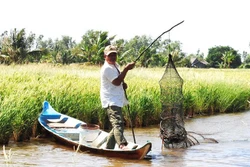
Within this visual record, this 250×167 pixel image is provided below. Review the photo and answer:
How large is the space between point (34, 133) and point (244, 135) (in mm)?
4932

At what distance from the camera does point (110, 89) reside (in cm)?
711

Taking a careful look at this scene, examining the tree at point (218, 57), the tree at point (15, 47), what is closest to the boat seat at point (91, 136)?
the tree at point (15, 47)

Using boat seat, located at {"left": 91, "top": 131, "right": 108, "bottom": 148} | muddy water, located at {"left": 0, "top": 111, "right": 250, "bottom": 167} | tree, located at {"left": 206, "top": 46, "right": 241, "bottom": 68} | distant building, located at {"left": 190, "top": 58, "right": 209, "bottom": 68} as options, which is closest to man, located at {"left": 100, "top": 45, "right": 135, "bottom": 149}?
muddy water, located at {"left": 0, "top": 111, "right": 250, "bottom": 167}

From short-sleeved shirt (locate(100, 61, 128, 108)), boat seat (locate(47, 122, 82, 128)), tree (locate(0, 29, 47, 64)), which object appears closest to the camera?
short-sleeved shirt (locate(100, 61, 128, 108))

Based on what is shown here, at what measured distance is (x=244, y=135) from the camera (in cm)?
1081

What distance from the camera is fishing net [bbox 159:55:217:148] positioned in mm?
8828

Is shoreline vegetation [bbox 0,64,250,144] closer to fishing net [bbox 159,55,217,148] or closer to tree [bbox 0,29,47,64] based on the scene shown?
fishing net [bbox 159,55,217,148]

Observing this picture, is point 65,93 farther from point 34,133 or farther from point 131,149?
point 131,149

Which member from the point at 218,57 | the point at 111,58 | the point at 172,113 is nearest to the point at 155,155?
the point at 172,113

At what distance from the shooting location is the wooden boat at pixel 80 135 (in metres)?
7.18

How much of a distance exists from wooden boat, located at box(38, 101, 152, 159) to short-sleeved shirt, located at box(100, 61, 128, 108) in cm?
69

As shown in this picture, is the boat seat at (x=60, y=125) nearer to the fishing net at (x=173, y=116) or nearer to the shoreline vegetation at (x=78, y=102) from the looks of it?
the shoreline vegetation at (x=78, y=102)

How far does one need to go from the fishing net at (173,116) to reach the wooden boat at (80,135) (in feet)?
4.43

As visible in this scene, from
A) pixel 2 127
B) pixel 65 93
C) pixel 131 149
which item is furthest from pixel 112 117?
pixel 65 93
